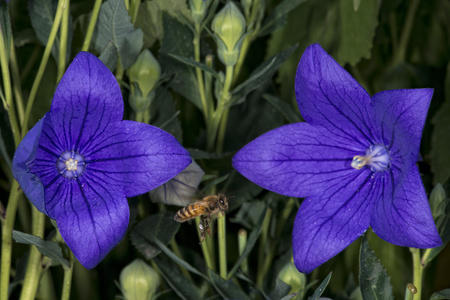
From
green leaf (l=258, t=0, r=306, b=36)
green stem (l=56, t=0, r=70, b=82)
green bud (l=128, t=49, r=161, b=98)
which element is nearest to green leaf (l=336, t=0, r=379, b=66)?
green leaf (l=258, t=0, r=306, b=36)

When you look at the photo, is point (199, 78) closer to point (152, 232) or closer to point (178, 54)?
point (178, 54)

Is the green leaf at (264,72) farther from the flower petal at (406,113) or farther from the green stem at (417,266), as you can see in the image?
the green stem at (417,266)

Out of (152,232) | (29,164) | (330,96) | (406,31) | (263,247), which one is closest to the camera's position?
(29,164)

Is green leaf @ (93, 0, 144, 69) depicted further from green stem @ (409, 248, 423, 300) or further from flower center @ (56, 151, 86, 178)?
green stem @ (409, 248, 423, 300)

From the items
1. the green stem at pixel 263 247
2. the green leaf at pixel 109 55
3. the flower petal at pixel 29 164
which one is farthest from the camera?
the green stem at pixel 263 247

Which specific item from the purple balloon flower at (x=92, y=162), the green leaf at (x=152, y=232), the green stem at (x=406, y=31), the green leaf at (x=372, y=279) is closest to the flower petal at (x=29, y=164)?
the purple balloon flower at (x=92, y=162)

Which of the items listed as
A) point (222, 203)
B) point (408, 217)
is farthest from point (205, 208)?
point (408, 217)
